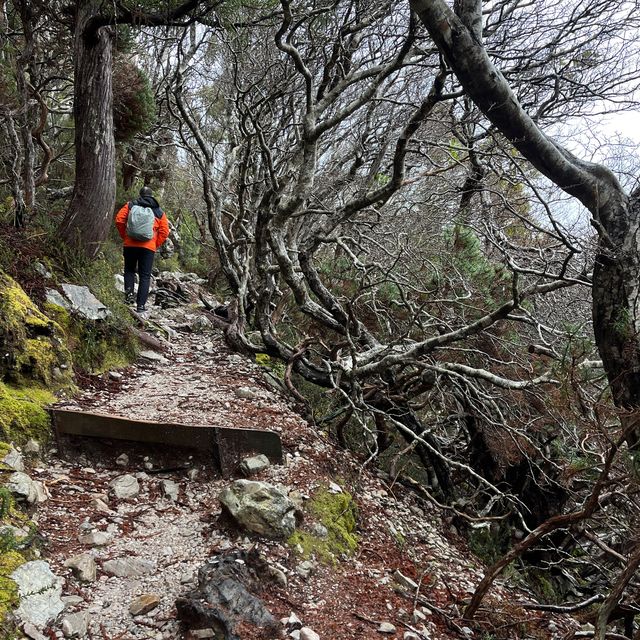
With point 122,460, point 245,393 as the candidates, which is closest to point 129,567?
point 122,460

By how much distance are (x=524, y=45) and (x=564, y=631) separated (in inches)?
245

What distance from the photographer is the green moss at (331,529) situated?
3209 mm

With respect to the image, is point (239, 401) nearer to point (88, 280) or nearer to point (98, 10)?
point (88, 280)

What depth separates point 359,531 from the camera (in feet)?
12.6

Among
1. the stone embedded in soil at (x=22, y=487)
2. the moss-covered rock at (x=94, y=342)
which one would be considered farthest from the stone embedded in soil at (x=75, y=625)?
the moss-covered rock at (x=94, y=342)

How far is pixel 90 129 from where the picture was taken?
20.4 feet

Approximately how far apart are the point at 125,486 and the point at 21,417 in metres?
0.88

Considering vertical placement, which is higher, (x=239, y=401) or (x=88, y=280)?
(x=88, y=280)

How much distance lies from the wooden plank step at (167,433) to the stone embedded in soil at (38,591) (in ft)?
4.33

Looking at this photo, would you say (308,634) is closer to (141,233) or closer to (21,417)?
(21,417)

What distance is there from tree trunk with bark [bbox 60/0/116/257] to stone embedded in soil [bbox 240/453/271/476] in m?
3.94

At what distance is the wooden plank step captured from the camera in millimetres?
3552

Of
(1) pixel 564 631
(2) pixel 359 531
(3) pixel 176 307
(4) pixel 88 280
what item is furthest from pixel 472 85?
(3) pixel 176 307

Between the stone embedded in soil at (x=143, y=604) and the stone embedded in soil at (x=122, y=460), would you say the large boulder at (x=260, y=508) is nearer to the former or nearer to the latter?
the stone embedded in soil at (x=143, y=604)
